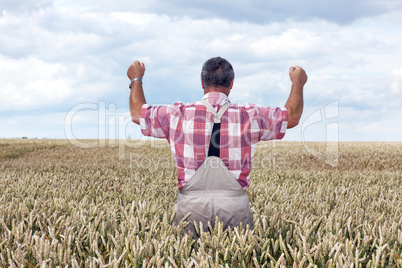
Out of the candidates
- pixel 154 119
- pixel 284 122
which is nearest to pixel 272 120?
pixel 284 122

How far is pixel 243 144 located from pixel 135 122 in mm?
992

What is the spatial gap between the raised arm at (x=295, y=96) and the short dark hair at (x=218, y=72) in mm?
583

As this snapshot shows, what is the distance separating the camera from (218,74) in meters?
3.15

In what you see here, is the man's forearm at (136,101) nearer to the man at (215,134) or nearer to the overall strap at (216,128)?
the man at (215,134)

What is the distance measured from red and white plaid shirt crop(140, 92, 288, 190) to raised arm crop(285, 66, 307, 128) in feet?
0.23

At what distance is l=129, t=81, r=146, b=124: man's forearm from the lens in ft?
10.5

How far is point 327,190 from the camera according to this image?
704cm

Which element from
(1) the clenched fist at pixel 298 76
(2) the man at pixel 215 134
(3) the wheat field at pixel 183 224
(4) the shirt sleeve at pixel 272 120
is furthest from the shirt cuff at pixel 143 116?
(1) the clenched fist at pixel 298 76

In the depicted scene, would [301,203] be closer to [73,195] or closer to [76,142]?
[73,195]

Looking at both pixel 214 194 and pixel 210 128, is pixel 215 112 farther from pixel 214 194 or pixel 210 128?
pixel 214 194

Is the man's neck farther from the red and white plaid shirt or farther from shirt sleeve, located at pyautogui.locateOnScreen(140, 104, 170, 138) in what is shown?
shirt sleeve, located at pyautogui.locateOnScreen(140, 104, 170, 138)

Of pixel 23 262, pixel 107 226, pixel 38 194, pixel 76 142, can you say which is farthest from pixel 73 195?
pixel 76 142

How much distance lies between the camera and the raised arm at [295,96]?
3.12 meters

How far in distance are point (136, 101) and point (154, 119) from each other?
0.92ft
